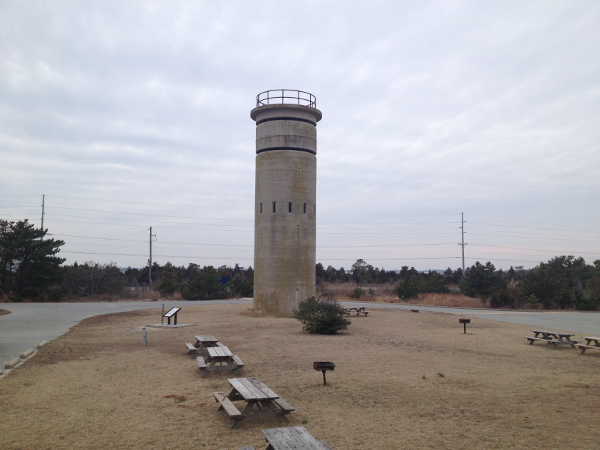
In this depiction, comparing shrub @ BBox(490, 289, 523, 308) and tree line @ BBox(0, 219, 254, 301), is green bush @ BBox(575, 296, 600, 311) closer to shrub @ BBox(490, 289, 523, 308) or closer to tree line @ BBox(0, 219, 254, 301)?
shrub @ BBox(490, 289, 523, 308)

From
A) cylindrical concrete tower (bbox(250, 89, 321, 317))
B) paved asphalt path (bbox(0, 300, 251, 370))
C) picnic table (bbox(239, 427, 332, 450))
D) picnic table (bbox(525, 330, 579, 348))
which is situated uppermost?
cylindrical concrete tower (bbox(250, 89, 321, 317))

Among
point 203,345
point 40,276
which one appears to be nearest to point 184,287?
point 40,276

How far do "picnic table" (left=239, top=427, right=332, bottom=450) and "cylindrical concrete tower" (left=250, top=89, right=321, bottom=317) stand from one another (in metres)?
18.1

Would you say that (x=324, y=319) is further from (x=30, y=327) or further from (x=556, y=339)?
(x=30, y=327)

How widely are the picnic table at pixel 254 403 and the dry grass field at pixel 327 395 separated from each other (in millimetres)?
134

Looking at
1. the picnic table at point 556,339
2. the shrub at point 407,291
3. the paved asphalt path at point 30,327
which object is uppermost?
the shrub at point 407,291

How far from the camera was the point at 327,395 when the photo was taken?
8.16 m

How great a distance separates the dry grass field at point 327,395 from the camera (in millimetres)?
6109

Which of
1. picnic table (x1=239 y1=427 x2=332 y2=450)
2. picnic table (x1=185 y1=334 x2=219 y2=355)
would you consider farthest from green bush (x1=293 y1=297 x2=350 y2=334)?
picnic table (x1=239 y1=427 x2=332 y2=450)

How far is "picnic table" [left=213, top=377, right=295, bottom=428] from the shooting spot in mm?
6536

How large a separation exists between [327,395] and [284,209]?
15806 millimetres

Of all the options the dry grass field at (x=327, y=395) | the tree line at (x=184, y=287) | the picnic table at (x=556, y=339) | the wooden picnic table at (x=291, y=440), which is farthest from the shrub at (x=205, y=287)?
the wooden picnic table at (x=291, y=440)

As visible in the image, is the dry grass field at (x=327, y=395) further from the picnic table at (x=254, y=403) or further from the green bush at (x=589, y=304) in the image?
the green bush at (x=589, y=304)

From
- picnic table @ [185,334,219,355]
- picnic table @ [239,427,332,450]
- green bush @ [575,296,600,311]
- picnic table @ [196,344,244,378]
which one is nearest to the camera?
picnic table @ [239,427,332,450]
